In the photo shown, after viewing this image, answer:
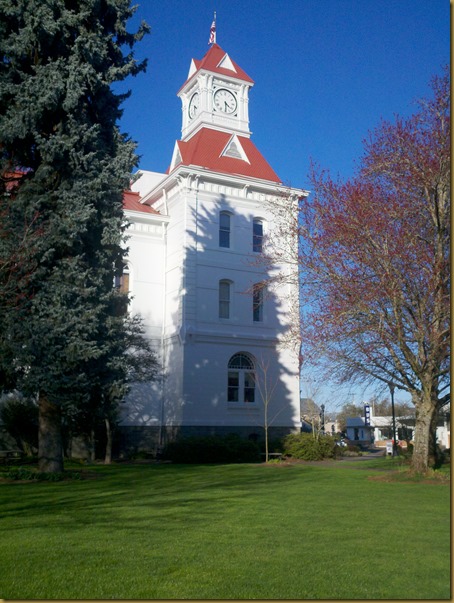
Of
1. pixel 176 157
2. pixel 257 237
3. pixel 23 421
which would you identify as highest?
pixel 176 157

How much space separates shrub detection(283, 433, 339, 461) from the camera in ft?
85.1

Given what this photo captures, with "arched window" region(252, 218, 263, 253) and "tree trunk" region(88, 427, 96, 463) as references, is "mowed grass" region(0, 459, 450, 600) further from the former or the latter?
"arched window" region(252, 218, 263, 253)

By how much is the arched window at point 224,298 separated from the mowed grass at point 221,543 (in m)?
16.4

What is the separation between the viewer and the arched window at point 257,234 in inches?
1200

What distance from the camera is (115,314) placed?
17.1 m

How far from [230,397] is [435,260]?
15.5m

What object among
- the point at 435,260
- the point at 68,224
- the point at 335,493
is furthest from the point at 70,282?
the point at 435,260

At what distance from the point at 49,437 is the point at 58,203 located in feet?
20.3

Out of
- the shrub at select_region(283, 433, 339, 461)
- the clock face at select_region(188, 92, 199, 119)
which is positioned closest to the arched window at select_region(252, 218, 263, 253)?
the clock face at select_region(188, 92, 199, 119)

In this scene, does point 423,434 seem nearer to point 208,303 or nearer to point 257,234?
point 208,303

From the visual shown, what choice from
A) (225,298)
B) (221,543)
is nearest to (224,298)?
(225,298)

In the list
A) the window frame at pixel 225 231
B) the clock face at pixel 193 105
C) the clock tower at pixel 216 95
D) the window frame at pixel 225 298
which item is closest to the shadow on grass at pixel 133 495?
the window frame at pixel 225 298

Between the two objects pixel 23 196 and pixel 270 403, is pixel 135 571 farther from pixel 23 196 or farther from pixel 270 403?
pixel 270 403

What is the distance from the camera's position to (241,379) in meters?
29.1
